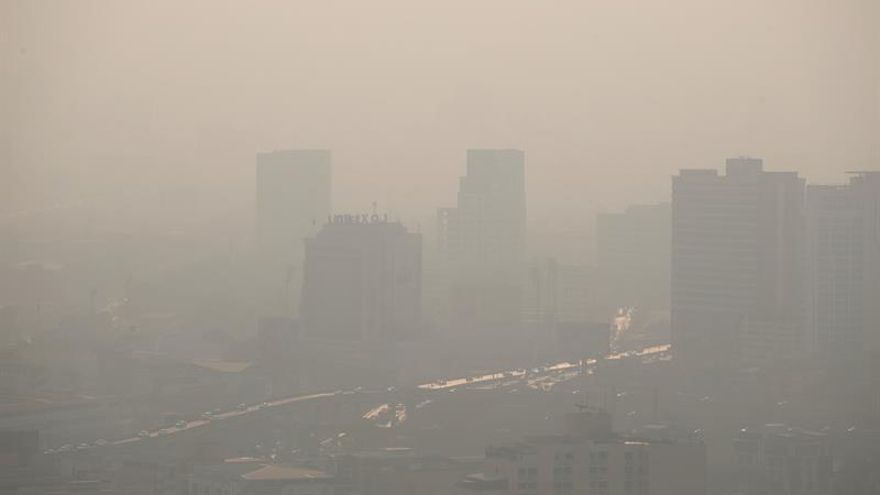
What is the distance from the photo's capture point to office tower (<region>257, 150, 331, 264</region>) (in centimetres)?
3353

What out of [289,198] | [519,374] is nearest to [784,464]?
[519,374]

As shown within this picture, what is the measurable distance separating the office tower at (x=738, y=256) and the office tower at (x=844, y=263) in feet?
0.64

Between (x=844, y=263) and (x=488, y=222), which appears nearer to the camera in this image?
(x=844, y=263)

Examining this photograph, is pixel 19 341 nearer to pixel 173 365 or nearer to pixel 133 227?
pixel 173 365

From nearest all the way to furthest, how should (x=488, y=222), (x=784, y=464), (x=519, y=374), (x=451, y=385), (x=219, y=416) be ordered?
(x=784, y=464) → (x=219, y=416) → (x=451, y=385) → (x=519, y=374) → (x=488, y=222)

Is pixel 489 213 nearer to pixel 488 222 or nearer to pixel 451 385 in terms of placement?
pixel 488 222

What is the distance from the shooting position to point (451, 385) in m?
22.6

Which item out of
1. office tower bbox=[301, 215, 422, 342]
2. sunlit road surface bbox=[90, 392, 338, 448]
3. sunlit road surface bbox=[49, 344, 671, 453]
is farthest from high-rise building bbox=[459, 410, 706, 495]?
office tower bbox=[301, 215, 422, 342]

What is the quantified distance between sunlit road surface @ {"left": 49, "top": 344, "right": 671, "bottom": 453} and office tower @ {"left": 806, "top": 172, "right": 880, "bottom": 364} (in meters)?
1.74

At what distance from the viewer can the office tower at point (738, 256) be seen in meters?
25.1

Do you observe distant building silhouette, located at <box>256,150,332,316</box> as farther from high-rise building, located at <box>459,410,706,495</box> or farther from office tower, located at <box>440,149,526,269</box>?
high-rise building, located at <box>459,410,706,495</box>

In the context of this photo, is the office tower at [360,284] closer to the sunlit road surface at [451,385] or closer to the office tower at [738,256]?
the sunlit road surface at [451,385]

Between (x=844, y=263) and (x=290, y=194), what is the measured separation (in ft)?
35.0

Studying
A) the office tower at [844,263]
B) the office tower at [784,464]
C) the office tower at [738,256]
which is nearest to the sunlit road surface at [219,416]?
the office tower at [784,464]
